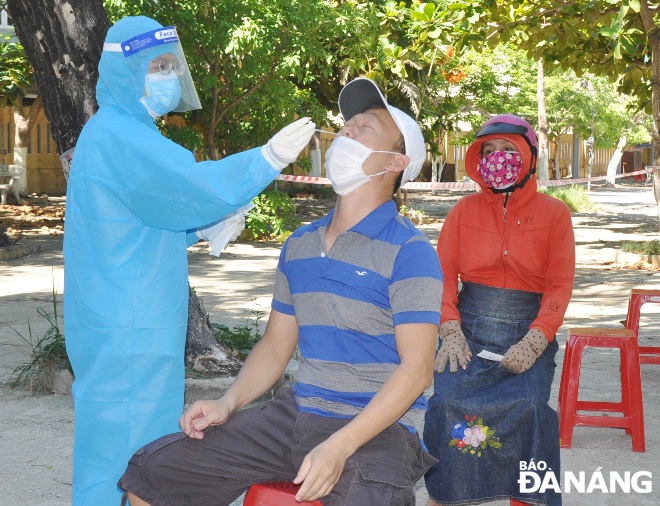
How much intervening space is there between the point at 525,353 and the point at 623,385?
1655 millimetres

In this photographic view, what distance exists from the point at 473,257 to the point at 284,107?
11.7 metres

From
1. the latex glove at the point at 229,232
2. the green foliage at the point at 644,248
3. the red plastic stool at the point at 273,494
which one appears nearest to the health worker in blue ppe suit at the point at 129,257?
the latex glove at the point at 229,232

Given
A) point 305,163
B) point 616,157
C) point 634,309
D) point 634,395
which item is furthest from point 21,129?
point 616,157

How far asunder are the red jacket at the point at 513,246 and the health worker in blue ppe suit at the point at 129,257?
1.63m

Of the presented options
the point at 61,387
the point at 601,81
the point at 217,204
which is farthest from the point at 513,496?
the point at 601,81

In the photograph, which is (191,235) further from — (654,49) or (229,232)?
(654,49)

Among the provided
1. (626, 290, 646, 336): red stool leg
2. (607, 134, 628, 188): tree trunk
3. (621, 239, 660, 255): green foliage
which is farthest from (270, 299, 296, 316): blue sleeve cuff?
(607, 134, 628, 188): tree trunk

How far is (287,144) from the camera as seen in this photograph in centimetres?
303

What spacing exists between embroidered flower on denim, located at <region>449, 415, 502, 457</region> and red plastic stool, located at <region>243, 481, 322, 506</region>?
4.40 feet

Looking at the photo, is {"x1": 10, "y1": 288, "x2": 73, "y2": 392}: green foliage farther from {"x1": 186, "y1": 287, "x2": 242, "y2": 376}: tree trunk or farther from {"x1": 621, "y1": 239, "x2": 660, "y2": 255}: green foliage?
{"x1": 621, "y1": 239, "x2": 660, "y2": 255}: green foliage

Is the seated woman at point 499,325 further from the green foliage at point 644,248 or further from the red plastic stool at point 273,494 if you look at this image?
the green foliage at point 644,248

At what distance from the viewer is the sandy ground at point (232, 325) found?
504 cm

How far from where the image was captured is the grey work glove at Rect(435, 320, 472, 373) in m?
4.32

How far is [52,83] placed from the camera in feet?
19.7
